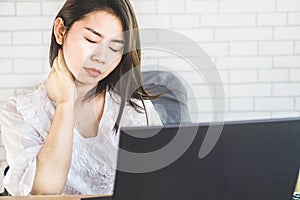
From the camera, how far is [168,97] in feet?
8.11

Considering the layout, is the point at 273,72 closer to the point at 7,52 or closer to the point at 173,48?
the point at 173,48

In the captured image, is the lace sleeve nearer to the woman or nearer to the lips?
the woman

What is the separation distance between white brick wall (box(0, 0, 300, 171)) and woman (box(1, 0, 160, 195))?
40.3 inches

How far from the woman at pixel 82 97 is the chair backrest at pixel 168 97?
0.62 meters

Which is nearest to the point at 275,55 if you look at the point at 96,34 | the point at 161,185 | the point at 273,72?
the point at 273,72

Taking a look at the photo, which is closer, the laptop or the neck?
the laptop

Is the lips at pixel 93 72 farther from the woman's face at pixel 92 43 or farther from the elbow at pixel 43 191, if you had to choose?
the elbow at pixel 43 191

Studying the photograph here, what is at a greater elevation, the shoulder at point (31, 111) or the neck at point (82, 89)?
the neck at point (82, 89)

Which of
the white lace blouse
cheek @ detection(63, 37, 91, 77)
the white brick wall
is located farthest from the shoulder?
the white brick wall

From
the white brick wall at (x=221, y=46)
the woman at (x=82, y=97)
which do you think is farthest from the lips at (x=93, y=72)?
the white brick wall at (x=221, y=46)

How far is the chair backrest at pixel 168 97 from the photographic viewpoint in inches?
96.0

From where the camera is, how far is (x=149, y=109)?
1.92m

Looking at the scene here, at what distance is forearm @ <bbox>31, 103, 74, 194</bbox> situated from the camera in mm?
1543

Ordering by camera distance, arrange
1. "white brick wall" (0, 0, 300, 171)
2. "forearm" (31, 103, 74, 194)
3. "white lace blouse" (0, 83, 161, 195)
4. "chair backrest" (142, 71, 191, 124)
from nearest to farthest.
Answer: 1. "forearm" (31, 103, 74, 194)
2. "white lace blouse" (0, 83, 161, 195)
3. "chair backrest" (142, 71, 191, 124)
4. "white brick wall" (0, 0, 300, 171)
